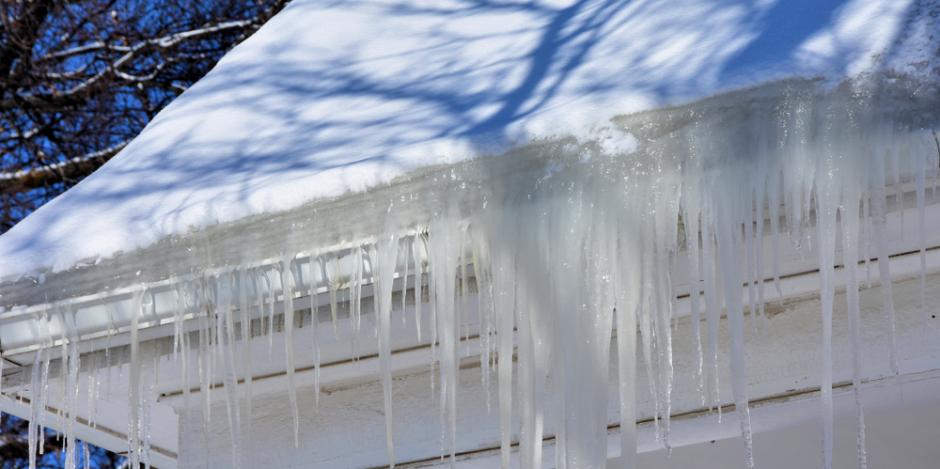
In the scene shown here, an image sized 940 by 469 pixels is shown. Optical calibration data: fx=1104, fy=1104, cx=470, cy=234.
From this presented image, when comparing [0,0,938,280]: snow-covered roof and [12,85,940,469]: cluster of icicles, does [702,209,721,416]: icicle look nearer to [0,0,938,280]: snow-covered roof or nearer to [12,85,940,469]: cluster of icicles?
[12,85,940,469]: cluster of icicles

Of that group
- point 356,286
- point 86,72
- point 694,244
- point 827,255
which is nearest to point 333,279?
point 356,286

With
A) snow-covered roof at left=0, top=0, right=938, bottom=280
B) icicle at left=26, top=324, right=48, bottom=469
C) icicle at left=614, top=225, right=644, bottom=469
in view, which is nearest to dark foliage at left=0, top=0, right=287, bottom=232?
snow-covered roof at left=0, top=0, right=938, bottom=280

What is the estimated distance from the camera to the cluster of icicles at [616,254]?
1.81m

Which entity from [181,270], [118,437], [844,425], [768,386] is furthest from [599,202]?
[118,437]

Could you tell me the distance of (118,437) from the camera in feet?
11.2

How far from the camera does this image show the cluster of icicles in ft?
5.95

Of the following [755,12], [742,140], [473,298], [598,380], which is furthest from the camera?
[473,298]

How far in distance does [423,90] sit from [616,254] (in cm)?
74

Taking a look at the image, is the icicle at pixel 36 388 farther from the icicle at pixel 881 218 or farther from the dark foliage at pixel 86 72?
the dark foliage at pixel 86 72

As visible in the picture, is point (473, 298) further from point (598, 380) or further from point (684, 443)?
point (684, 443)

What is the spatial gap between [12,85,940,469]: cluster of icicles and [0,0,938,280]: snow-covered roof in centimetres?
9

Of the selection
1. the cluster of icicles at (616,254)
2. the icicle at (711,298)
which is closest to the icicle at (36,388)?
the cluster of icicles at (616,254)

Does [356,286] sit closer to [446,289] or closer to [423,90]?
[446,289]

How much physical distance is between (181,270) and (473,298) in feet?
2.02
